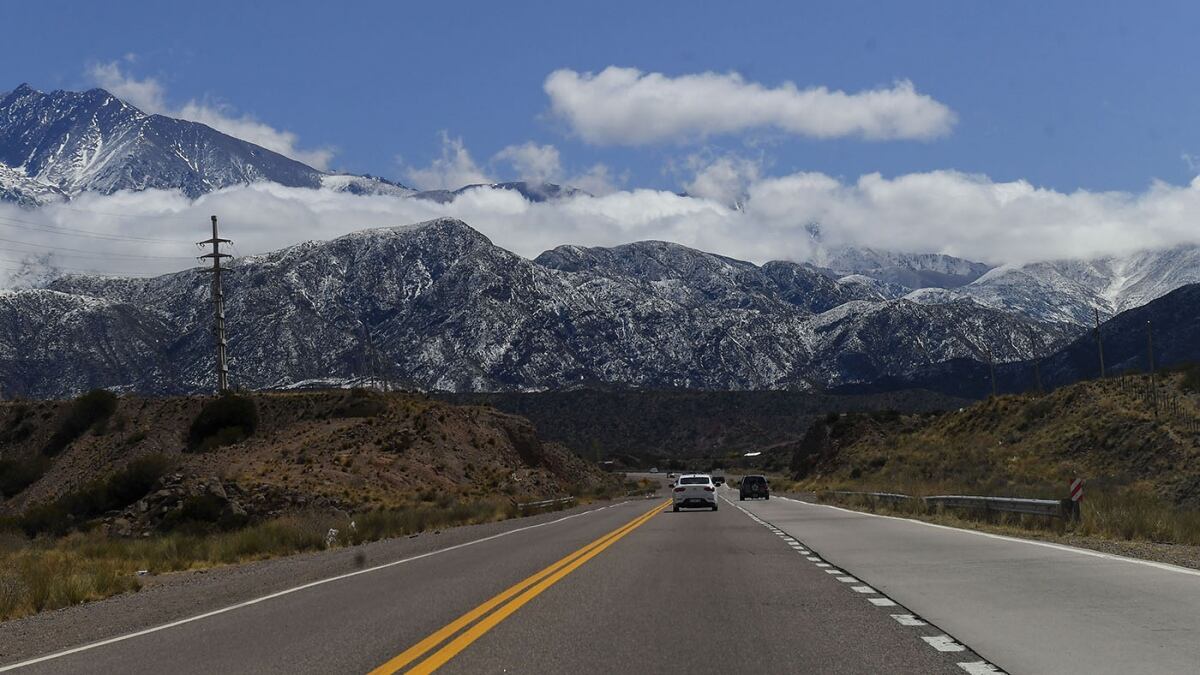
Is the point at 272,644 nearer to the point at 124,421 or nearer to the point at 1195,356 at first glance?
the point at 124,421

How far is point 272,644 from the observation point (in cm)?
Result: 1089

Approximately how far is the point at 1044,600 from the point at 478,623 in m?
5.78

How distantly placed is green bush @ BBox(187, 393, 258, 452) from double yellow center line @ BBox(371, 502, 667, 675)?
64.3 metres

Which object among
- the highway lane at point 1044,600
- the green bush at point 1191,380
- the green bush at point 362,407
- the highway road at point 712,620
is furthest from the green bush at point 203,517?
the green bush at point 1191,380

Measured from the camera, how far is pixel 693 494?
45250mm

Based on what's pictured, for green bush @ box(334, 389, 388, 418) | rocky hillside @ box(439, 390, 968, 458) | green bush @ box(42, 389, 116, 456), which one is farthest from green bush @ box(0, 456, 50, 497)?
rocky hillside @ box(439, 390, 968, 458)

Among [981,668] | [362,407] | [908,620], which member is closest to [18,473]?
[362,407]

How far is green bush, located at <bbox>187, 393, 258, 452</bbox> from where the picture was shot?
8044 cm

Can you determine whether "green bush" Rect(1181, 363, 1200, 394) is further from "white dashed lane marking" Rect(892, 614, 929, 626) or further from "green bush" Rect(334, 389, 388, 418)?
"white dashed lane marking" Rect(892, 614, 929, 626)

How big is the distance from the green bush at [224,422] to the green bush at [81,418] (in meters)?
8.81

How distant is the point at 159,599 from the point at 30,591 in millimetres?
1780

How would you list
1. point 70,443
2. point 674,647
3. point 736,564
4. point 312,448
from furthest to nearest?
point 70,443 < point 312,448 < point 736,564 < point 674,647

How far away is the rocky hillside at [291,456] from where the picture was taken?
170ft

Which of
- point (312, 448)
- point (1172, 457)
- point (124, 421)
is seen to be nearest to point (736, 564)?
point (1172, 457)
